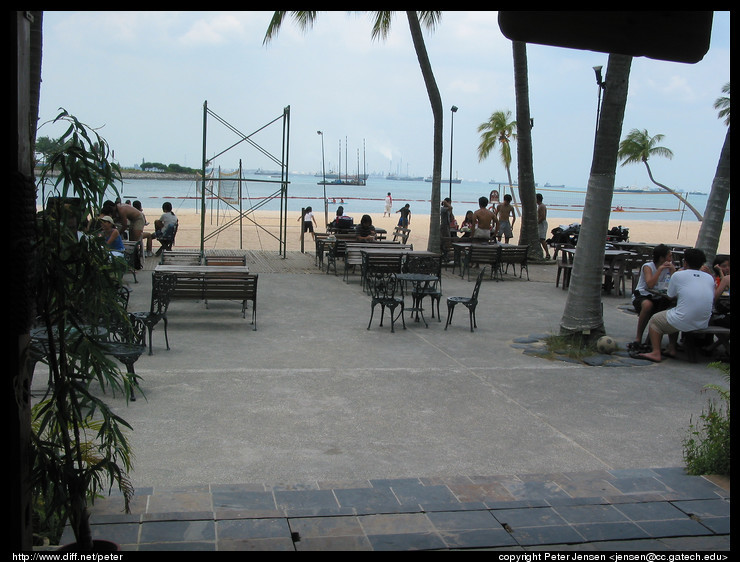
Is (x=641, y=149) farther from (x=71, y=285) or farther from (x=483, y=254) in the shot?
(x=71, y=285)

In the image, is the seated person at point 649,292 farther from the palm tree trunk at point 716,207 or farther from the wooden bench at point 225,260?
the wooden bench at point 225,260

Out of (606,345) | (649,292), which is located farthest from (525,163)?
(606,345)

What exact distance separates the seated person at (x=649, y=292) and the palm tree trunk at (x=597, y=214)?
1.70ft

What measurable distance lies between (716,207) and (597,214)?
12.2 ft

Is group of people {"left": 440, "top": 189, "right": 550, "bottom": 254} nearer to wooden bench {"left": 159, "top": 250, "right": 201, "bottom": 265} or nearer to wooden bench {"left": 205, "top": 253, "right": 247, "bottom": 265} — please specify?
wooden bench {"left": 205, "top": 253, "right": 247, "bottom": 265}

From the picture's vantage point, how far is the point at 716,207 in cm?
1195

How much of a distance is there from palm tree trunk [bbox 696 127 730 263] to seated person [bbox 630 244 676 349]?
2494 mm

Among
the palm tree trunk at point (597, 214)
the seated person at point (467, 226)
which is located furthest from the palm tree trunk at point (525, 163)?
the palm tree trunk at point (597, 214)

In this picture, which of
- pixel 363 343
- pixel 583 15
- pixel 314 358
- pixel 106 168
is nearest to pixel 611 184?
pixel 363 343

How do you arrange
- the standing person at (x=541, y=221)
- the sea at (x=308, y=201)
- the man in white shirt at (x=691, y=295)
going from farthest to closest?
the sea at (x=308, y=201), the standing person at (x=541, y=221), the man in white shirt at (x=691, y=295)

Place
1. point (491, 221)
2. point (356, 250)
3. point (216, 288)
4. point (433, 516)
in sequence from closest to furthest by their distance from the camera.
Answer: point (433, 516), point (216, 288), point (356, 250), point (491, 221)

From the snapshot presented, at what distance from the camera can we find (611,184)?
9.38 meters

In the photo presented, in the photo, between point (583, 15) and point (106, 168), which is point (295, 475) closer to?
point (106, 168)

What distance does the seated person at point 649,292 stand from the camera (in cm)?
962
